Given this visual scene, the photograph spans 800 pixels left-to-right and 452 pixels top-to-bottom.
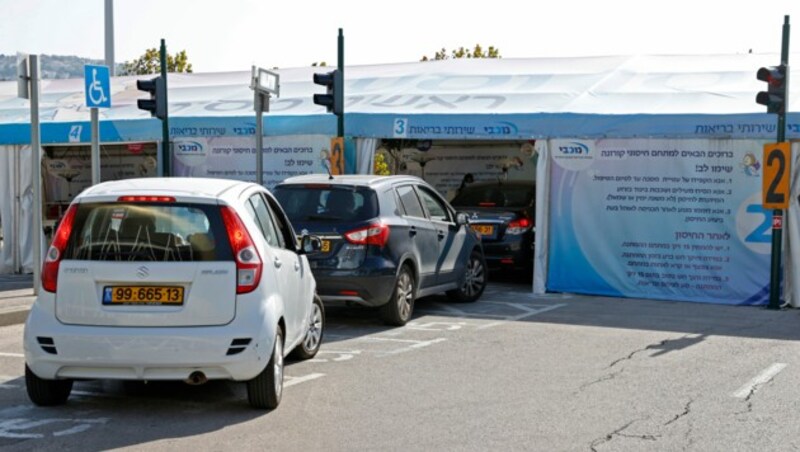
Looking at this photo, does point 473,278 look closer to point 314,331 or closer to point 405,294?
point 405,294

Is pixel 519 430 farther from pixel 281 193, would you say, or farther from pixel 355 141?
pixel 355 141

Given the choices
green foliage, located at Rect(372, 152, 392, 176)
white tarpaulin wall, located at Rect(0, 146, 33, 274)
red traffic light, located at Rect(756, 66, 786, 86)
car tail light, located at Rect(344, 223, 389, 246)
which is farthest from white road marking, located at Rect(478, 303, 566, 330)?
white tarpaulin wall, located at Rect(0, 146, 33, 274)

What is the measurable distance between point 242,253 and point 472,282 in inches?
294

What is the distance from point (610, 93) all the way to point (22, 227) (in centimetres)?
1081

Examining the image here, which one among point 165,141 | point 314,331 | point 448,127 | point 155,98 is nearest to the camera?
point 314,331

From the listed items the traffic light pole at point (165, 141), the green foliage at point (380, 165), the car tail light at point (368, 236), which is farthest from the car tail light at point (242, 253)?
the traffic light pole at point (165, 141)

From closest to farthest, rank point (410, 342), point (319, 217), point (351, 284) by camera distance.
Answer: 1. point (410, 342)
2. point (351, 284)
3. point (319, 217)

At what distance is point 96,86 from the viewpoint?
1392 cm

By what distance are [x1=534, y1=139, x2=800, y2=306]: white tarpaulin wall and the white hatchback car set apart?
8.85 m

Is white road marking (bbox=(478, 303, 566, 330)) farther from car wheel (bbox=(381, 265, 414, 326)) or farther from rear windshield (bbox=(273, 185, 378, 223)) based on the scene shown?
rear windshield (bbox=(273, 185, 378, 223))

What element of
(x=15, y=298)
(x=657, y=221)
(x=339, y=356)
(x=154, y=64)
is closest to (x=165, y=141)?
(x=15, y=298)

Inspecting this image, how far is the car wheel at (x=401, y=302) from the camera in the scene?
11867mm

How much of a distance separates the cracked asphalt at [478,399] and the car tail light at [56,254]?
96 centimetres

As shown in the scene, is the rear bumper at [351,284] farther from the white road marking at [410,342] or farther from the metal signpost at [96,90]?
the metal signpost at [96,90]
